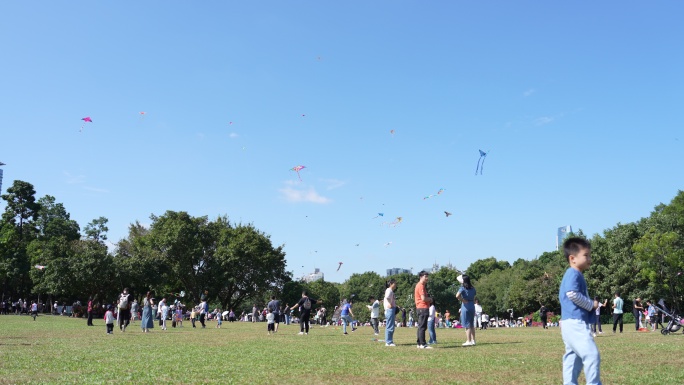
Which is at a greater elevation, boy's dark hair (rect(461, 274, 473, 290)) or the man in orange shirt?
boy's dark hair (rect(461, 274, 473, 290))

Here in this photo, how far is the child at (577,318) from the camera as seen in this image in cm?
591

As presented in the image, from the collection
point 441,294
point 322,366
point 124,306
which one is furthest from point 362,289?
point 322,366

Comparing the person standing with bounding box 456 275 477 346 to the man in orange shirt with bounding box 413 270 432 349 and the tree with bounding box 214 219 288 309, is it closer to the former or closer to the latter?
the man in orange shirt with bounding box 413 270 432 349

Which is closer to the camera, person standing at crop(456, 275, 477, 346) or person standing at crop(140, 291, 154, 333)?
person standing at crop(456, 275, 477, 346)

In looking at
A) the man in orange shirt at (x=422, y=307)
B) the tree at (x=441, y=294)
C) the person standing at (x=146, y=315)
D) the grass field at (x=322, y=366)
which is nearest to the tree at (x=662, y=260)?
the grass field at (x=322, y=366)

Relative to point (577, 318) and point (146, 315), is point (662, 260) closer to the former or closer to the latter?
point (146, 315)

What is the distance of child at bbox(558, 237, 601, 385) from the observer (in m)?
5.91

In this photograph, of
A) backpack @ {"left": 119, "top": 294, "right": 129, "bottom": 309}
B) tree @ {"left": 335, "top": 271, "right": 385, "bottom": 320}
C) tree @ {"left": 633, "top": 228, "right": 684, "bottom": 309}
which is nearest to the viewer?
backpack @ {"left": 119, "top": 294, "right": 129, "bottom": 309}

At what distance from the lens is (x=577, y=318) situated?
20.3ft

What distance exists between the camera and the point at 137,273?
58656 mm

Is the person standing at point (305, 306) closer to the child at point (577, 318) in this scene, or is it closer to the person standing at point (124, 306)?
the person standing at point (124, 306)

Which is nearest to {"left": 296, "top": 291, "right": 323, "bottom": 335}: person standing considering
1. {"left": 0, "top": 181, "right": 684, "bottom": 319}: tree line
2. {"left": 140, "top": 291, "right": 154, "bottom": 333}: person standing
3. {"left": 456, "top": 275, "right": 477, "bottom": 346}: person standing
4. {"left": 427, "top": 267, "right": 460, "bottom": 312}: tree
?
{"left": 140, "top": 291, "right": 154, "bottom": 333}: person standing

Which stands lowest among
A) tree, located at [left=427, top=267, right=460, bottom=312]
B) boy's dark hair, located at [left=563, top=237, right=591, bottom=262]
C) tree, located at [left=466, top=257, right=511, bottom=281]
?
tree, located at [left=427, top=267, right=460, bottom=312]

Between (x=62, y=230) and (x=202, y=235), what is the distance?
1013 inches
